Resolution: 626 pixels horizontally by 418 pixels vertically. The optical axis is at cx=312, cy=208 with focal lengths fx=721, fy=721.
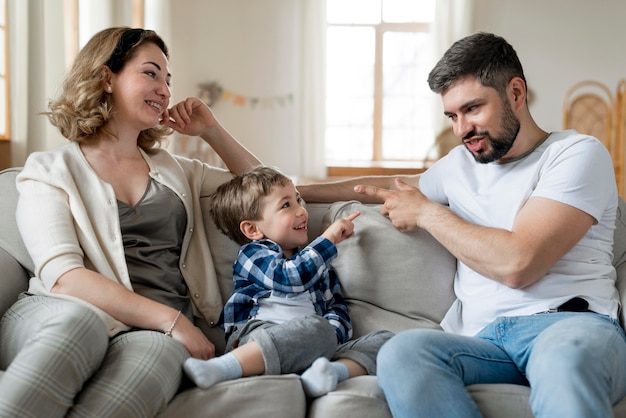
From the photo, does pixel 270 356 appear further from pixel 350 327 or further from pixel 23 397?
pixel 23 397

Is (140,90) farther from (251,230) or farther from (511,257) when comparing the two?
(511,257)

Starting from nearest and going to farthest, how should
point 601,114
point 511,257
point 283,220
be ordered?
point 511,257, point 283,220, point 601,114

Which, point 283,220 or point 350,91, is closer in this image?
point 283,220


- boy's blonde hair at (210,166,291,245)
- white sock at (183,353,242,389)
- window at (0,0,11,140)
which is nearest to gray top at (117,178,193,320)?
boy's blonde hair at (210,166,291,245)

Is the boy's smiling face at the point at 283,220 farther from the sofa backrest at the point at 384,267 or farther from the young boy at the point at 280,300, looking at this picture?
the sofa backrest at the point at 384,267

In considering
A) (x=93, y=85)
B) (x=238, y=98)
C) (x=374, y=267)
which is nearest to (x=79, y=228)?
(x=93, y=85)

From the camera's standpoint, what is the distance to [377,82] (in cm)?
700

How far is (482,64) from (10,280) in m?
1.31

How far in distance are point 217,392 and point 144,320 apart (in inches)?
11.5

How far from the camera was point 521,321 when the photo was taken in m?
1.63

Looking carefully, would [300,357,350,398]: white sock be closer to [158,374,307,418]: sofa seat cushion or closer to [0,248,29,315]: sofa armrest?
[158,374,307,418]: sofa seat cushion

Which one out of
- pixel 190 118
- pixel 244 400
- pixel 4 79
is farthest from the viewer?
pixel 4 79

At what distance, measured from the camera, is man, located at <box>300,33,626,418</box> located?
1.41 m

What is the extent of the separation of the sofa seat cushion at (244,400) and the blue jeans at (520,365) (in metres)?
0.20
